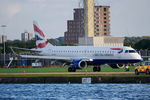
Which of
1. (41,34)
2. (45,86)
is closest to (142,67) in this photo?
(45,86)

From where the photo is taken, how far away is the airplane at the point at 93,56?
4247 inches

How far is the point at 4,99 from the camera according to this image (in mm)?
66500

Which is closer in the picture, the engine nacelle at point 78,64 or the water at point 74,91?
the water at point 74,91

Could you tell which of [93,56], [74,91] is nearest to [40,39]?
[93,56]

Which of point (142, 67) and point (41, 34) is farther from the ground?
point (41, 34)

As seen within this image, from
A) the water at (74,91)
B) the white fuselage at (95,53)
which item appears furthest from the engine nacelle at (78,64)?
the water at (74,91)

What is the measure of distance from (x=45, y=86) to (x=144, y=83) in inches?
490

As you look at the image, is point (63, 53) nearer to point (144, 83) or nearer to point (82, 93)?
point (144, 83)

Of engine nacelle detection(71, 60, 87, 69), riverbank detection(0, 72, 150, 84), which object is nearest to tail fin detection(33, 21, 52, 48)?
engine nacelle detection(71, 60, 87, 69)

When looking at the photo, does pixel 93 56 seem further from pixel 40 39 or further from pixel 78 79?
pixel 78 79

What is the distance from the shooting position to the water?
67375 millimetres

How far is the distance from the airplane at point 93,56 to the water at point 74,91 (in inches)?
1060

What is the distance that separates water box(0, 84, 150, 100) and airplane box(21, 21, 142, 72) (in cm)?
2693

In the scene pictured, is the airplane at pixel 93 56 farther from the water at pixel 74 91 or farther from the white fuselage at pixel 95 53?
the water at pixel 74 91
